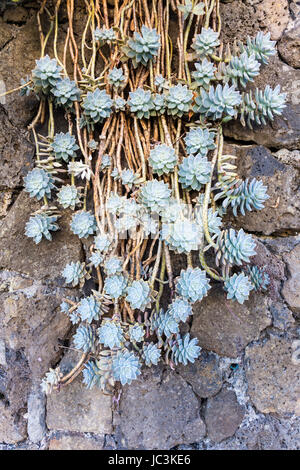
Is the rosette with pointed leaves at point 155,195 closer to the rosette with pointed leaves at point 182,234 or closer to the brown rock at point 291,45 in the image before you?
the rosette with pointed leaves at point 182,234

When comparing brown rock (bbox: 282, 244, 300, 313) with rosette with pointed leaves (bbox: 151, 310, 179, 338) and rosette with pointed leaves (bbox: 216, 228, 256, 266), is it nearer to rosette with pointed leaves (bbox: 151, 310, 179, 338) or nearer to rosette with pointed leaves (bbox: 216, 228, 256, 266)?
rosette with pointed leaves (bbox: 216, 228, 256, 266)

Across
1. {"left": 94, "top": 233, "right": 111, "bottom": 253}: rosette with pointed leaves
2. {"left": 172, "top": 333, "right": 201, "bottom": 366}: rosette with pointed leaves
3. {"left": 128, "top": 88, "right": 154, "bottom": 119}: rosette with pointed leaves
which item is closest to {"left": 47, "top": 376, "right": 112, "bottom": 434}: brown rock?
{"left": 172, "top": 333, "right": 201, "bottom": 366}: rosette with pointed leaves

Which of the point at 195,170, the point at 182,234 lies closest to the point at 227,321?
the point at 182,234

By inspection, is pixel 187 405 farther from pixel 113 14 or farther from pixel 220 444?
pixel 113 14

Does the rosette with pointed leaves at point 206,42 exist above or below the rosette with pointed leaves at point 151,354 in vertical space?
above

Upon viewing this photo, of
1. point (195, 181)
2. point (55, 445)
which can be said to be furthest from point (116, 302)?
point (55, 445)

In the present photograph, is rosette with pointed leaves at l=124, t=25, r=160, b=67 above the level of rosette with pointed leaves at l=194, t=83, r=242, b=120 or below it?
above

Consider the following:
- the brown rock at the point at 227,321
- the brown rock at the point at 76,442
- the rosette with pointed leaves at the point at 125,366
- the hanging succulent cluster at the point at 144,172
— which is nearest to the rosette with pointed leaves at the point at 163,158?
the hanging succulent cluster at the point at 144,172
